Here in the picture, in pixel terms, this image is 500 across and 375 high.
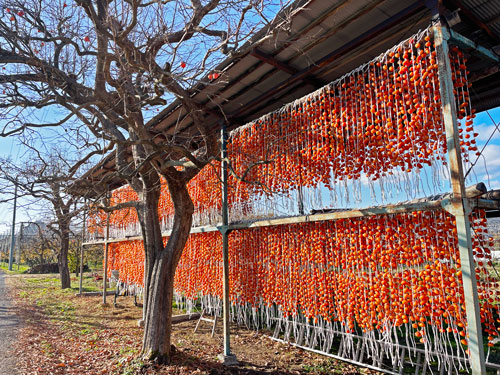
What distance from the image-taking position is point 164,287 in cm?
555

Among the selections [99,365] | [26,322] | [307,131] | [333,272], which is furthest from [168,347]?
[26,322]

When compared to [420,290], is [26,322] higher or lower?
lower

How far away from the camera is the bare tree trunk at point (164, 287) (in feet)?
17.5

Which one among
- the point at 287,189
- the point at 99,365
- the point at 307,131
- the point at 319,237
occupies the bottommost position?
the point at 99,365

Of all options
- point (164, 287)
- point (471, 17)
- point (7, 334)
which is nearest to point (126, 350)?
point (164, 287)

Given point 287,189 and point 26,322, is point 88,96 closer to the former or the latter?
point 287,189

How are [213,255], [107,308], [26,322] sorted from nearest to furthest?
[213,255] → [26,322] → [107,308]

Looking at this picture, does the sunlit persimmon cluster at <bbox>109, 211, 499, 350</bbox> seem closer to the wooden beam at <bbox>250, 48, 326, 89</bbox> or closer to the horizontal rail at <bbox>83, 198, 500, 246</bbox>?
the horizontal rail at <bbox>83, 198, 500, 246</bbox>

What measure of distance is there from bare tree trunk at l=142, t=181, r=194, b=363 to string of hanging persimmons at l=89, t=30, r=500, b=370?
1.15m

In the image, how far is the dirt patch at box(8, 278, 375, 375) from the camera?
16.6ft

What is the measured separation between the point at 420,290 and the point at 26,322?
9673 millimetres

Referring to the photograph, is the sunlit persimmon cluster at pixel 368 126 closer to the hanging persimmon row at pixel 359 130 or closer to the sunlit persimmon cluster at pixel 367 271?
the hanging persimmon row at pixel 359 130

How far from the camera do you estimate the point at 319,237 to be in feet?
16.4

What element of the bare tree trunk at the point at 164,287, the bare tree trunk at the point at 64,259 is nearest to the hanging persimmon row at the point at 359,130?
the bare tree trunk at the point at 164,287
